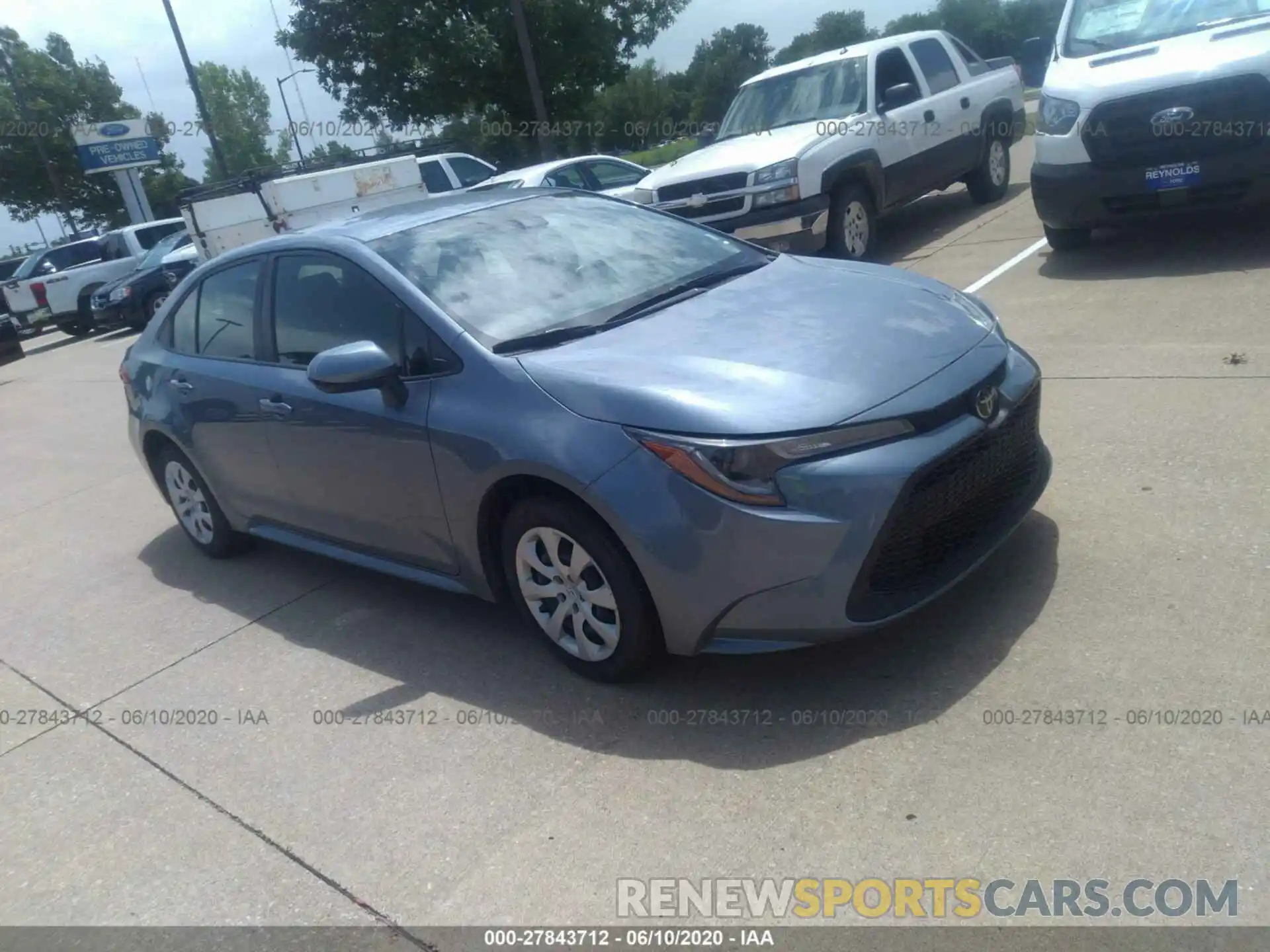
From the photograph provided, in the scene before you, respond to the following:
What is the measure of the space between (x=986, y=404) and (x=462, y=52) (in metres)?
27.8

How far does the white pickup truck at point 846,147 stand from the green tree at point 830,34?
34.8m

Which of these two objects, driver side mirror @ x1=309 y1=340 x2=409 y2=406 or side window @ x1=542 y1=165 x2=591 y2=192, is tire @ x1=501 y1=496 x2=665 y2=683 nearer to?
driver side mirror @ x1=309 y1=340 x2=409 y2=406

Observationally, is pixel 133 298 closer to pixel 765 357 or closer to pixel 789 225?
pixel 789 225

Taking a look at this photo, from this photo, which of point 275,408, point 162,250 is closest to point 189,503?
point 275,408

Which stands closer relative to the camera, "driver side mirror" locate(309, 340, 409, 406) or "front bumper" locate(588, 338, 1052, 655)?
"front bumper" locate(588, 338, 1052, 655)

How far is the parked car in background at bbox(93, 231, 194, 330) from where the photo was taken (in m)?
18.4

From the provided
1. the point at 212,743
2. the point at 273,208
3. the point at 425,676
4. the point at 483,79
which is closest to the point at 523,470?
the point at 425,676

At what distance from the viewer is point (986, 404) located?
11.7 ft

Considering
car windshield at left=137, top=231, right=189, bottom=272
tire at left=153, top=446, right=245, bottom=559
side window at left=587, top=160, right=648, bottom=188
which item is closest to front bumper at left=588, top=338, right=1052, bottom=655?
tire at left=153, top=446, right=245, bottom=559

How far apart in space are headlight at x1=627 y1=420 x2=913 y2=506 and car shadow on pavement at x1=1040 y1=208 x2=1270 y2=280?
5115mm

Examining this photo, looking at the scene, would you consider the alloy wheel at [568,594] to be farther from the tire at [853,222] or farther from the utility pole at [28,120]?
the utility pole at [28,120]

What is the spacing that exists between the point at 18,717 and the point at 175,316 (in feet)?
6.97

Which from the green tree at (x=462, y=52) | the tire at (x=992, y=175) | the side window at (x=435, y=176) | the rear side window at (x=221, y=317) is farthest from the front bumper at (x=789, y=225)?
the green tree at (x=462, y=52)

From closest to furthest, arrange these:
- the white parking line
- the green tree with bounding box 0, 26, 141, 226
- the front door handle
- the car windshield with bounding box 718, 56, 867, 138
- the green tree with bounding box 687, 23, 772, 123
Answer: the front door handle
the white parking line
the car windshield with bounding box 718, 56, 867, 138
the green tree with bounding box 0, 26, 141, 226
the green tree with bounding box 687, 23, 772, 123
